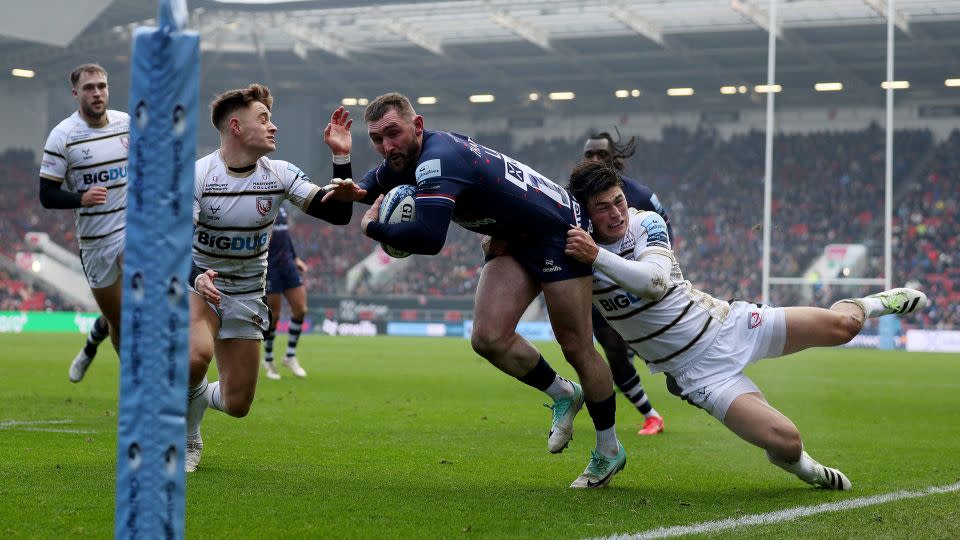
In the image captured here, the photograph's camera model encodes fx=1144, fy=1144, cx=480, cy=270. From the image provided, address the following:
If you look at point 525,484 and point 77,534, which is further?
point 525,484

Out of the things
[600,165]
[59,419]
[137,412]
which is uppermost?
[600,165]

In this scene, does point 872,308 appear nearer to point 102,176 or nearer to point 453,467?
point 453,467

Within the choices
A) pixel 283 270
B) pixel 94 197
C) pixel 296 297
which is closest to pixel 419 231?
pixel 94 197

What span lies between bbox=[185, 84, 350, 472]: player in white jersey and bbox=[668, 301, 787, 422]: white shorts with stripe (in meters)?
2.19

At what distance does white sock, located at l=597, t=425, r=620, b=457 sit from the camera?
6.43 meters

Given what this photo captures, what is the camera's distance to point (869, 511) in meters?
5.46

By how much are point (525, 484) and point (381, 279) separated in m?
39.6

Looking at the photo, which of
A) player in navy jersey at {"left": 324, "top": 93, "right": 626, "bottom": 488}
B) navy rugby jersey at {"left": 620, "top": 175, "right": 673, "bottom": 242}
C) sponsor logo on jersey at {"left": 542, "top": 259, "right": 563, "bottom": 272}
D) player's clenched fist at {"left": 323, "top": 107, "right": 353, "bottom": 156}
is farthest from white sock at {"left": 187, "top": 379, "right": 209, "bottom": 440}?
navy rugby jersey at {"left": 620, "top": 175, "right": 673, "bottom": 242}

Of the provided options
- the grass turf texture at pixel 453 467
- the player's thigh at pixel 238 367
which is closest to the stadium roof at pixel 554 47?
the grass turf texture at pixel 453 467

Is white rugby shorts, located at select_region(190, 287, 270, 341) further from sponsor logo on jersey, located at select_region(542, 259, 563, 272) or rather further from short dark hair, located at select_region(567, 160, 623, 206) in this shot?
short dark hair, located at select_region(567, 160, 623, 206)

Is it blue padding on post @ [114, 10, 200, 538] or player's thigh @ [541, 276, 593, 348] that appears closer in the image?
blue padding on post @ [114, 10, 200, 538]

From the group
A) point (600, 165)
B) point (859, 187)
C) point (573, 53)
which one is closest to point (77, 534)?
Answer: point (600, 165)

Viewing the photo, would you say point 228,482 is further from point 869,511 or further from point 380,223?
point 869,511

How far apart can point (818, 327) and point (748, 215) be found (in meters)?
37.9
